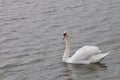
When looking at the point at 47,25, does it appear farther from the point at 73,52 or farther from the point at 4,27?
the point at 73,52

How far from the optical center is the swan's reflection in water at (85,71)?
46.2ft

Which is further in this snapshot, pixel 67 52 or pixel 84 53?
pixel 67 52

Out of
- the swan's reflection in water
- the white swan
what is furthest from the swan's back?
the swan's reflection in water

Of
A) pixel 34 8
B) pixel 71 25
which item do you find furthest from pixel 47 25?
pixel 34 8

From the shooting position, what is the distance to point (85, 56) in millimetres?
15328

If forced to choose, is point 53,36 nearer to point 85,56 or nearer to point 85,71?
point 85,56

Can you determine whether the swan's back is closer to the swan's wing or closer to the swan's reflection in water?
the swan's wing

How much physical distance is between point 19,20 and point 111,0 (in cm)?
425

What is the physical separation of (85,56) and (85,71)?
78 centimetres

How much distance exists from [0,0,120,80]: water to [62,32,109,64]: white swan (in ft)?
0.59

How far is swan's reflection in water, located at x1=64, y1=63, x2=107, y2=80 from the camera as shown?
1407cm

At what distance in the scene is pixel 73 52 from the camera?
16.3 meters

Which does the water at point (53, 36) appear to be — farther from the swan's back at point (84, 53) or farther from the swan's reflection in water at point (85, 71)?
the swan's back at point (84, 53)

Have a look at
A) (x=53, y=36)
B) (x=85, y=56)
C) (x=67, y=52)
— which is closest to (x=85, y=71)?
(x=85, y=56)
